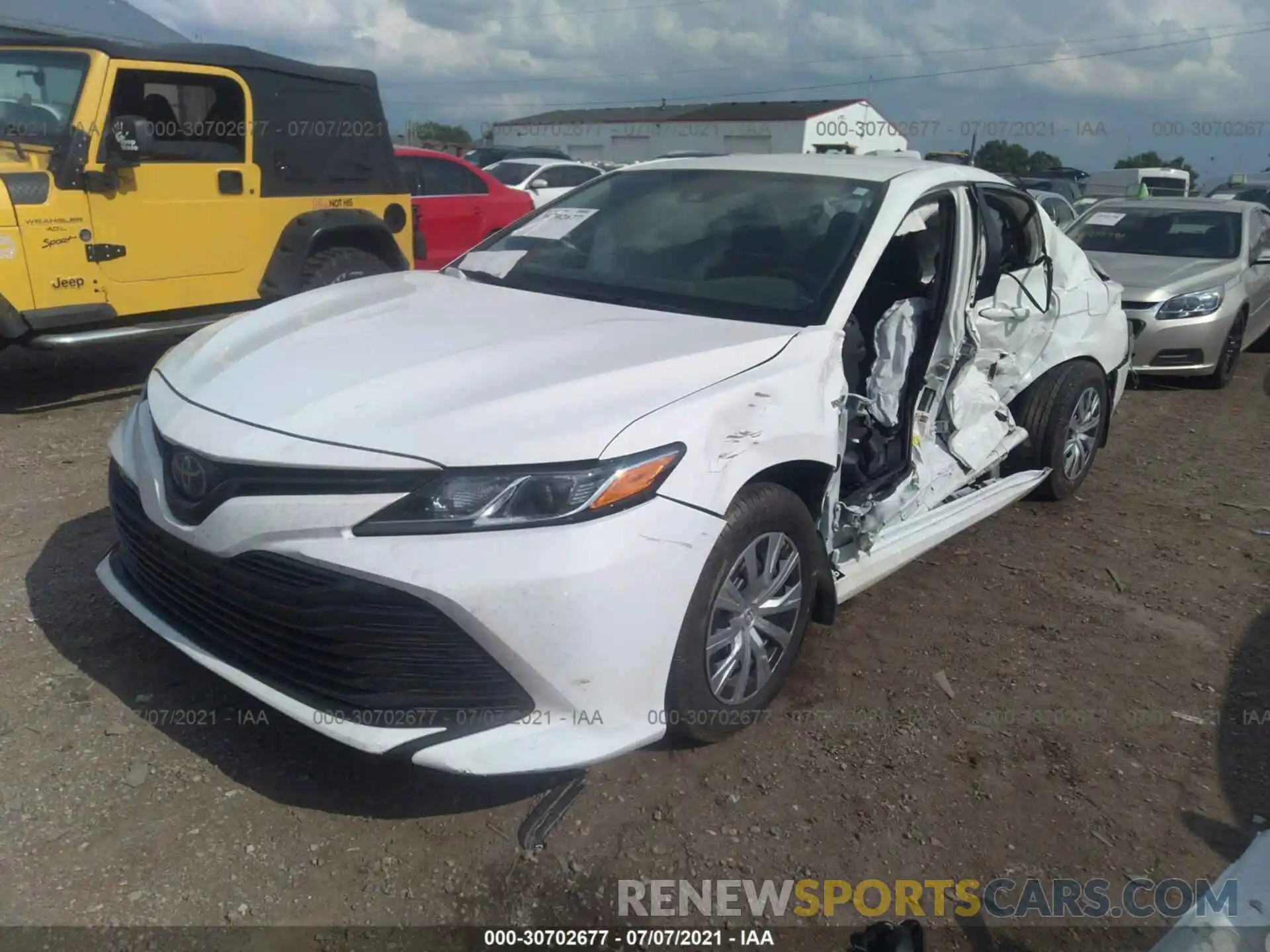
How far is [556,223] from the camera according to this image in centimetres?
399

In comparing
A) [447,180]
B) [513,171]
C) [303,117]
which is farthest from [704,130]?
[303,117]

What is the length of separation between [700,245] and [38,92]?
468cm

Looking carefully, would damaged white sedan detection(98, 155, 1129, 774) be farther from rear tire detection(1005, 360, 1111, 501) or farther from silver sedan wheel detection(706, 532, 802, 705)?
rear tire detection(1005, 360, 1111, 501)

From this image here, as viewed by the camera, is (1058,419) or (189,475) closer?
(189,475)

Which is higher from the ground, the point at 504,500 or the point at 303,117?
the point at 303,117

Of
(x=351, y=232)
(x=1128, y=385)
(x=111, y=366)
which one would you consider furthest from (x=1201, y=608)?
(x=111, y=366)

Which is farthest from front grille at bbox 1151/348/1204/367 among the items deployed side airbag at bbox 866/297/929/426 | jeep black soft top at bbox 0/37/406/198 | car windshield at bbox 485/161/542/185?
car windshield at bbox 485/161/542/185

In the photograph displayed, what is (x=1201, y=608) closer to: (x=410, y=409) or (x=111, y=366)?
(x=410, y=409)

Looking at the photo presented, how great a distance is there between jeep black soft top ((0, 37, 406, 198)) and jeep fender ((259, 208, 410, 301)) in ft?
0.67

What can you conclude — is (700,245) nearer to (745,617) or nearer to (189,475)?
(745,617)

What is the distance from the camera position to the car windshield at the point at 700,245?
326cm

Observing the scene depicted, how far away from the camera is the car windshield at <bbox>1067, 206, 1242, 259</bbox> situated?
28.4ft

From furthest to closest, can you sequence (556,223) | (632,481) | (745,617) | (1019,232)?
(1019,232), (556,223), (745,617), (632,481)

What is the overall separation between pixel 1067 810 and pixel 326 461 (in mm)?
2260
